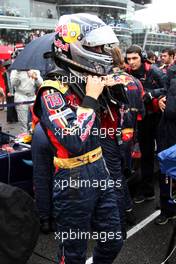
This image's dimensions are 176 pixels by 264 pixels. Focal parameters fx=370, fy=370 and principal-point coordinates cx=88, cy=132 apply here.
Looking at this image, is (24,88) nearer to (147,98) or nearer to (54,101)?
(147,98)

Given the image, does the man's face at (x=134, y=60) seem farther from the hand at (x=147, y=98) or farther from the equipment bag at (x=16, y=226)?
the equipment bag at (x=16, y=226)

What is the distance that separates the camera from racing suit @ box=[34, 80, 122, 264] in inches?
80.0

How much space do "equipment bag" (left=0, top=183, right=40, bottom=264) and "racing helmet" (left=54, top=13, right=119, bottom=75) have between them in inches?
32.9

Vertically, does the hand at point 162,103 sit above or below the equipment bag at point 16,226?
above

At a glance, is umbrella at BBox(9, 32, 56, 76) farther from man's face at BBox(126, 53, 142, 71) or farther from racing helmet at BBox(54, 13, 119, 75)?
racing helmet at BBox(54, 13, 119, 75)

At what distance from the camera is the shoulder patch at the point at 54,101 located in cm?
206

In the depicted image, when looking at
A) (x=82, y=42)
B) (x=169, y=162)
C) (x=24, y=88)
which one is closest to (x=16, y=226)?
(x=82, y=42)

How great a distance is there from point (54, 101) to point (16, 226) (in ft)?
2.31

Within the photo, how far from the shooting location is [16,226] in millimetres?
1818

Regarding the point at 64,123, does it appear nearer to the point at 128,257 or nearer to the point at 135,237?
the point at 128,257

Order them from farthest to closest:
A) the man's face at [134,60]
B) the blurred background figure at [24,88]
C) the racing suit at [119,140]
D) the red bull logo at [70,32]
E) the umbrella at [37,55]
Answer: the blurred background figure at [24,88] → the umbrella at [37,55] → the man's face at [134,60] → the racing suit at [119,140] → the red bull logo at [70,32]

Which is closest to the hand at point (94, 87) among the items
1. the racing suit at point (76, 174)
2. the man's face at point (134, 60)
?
the racing suit at point (76, 174)

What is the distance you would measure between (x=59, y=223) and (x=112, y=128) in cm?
89

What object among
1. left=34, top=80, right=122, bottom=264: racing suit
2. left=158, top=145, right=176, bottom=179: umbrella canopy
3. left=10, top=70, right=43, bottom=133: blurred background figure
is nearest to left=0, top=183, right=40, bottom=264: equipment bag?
left=34, top=80, right=122, bottom=264: racing suit
